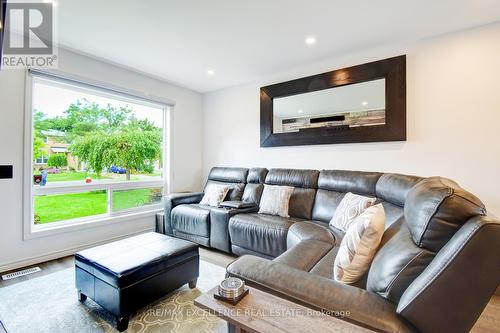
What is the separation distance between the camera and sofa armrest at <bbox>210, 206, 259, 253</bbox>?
2842 mm

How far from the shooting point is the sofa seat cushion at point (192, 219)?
302cm

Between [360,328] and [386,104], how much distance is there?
2593mm

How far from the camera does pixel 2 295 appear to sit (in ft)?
6.59

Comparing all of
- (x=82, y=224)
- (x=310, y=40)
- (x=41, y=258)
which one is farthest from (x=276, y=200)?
(x=41, y=258)

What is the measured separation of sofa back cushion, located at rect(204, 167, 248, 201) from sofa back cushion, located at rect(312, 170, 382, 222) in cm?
116

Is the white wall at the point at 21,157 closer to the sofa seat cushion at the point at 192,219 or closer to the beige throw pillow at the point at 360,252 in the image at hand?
the sofa seat cushion at the point at 192,219

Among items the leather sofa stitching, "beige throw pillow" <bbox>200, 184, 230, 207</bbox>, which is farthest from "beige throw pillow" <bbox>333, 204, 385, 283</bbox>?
"beige throw pillow" <bbox>200, 184, 230, 207</bbox>

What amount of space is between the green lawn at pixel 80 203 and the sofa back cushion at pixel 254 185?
1.68 meters

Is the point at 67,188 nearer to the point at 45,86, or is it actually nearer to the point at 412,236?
the point at 45,86

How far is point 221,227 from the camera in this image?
288cm

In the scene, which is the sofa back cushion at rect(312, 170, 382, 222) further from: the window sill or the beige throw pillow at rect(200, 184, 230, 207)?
the window sill

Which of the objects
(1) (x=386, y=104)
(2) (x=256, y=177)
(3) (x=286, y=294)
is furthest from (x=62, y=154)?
(1) (x=386, y=104)

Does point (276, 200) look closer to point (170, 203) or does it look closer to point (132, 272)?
point (170, 203)

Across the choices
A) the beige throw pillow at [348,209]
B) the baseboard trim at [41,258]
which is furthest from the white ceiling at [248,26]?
the baseboard trim at [41,258]
